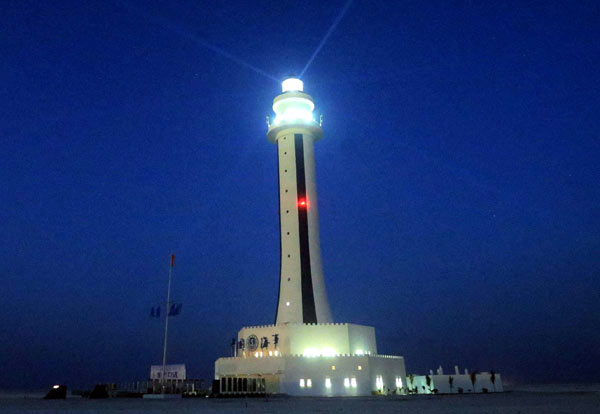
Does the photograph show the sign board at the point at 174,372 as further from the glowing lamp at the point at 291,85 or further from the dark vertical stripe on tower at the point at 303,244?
the glowing lamp at the point at 291,85

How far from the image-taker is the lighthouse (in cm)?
4981

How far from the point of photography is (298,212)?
5281cm

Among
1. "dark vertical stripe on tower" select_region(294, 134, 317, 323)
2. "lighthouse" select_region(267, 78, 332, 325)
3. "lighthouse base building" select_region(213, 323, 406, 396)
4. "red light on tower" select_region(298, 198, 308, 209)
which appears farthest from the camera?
"red light on tower" select_region(298, 198, 308, 209)

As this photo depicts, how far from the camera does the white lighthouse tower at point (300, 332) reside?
42.5 m

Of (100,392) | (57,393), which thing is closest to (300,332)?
(100,392)

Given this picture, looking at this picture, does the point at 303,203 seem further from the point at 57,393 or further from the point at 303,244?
the point at 57,393

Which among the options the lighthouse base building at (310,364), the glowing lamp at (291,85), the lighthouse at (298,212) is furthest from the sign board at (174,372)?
the glowing lamp at (291,85)

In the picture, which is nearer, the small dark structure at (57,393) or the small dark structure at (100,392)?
the small dark structure at (57,393)

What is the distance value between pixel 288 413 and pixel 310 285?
30.6 metres

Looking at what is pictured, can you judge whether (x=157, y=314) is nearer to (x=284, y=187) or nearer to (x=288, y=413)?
(x=284, y=187)

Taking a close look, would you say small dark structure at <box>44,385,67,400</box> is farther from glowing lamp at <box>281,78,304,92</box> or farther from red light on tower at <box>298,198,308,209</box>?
glowing lamp at <box>281,78,304,92</box>

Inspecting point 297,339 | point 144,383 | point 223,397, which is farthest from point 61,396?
point 297,339

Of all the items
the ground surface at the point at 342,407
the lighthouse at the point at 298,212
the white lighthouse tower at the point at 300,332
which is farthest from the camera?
the lighthouse at the point at 298,212

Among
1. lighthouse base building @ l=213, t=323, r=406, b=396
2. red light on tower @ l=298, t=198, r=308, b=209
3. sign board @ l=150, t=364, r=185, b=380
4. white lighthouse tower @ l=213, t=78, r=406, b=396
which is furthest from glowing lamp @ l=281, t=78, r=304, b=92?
sign board @ l=150, t=364, r=185, b=380
